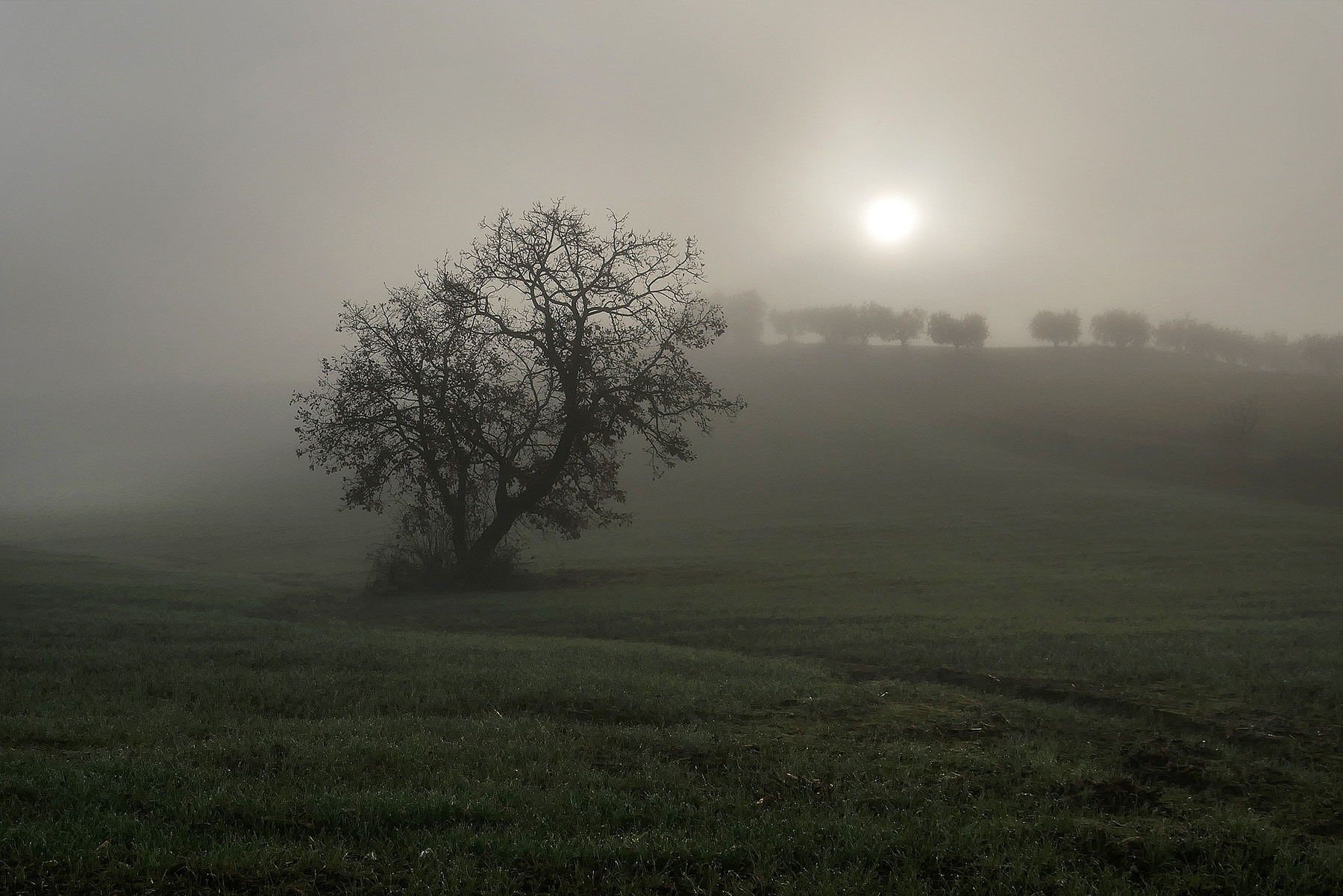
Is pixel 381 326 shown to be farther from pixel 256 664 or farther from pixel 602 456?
pixel 256 664

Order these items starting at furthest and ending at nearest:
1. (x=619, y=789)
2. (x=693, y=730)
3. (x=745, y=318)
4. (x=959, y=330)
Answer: (x=745, y=318) → (x=959, y=330) → (x=693, y=730) → (x=619, y=789)

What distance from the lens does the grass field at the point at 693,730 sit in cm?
639

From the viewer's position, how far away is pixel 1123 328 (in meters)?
151

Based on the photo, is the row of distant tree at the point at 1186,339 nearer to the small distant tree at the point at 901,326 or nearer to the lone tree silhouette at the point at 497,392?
the small distant tree at the point at 901,326

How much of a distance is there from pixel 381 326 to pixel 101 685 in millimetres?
23875

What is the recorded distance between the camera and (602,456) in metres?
37.2

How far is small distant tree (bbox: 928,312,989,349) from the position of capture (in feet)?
459

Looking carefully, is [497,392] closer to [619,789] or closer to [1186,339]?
[619,789]

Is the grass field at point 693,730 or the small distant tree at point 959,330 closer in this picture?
the grass field at point 693,730

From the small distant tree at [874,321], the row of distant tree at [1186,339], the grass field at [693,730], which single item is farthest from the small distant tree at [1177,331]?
the grass field at [693,730]

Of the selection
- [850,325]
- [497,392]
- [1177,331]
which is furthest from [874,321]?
[497,392]

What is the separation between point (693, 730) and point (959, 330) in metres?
140

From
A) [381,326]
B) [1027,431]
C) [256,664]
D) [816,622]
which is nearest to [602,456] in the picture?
[381,326]

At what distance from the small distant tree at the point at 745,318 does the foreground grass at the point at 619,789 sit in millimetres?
159570
